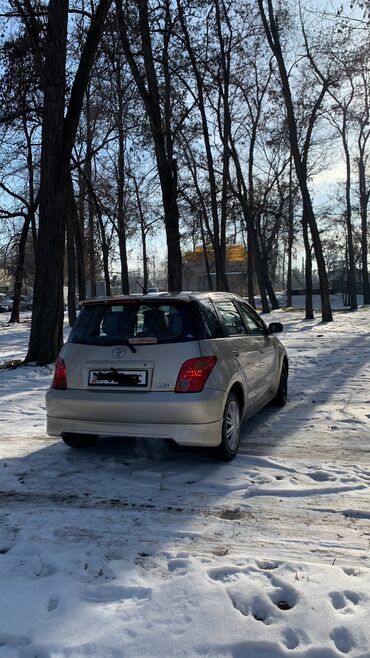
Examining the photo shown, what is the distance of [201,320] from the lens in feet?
16.7

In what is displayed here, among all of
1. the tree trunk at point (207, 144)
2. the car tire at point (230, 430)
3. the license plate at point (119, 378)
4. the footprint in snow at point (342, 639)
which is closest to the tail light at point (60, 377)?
the license plate at point (119, 378)

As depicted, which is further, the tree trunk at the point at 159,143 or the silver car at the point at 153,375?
the tree trunk at the point at 159,143

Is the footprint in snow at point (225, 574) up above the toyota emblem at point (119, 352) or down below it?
below

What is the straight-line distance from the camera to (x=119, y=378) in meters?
4.99

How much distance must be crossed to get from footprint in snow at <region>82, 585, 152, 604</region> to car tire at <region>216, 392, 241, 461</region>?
7.02 feet

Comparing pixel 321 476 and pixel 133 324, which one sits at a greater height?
pixel 133 324

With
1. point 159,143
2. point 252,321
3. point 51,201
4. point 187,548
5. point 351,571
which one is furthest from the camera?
point 159,143

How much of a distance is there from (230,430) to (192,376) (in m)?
0.80

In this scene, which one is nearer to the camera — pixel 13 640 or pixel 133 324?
pixel 13 640

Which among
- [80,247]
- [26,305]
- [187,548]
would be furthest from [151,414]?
[26,305]

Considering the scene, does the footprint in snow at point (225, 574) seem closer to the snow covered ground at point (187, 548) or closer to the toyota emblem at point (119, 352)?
the snow covered ground at point (187, 548)

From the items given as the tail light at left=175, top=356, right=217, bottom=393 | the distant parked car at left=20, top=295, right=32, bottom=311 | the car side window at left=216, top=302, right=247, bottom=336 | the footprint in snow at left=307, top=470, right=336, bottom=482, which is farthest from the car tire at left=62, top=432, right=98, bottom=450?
the distant parked car at left=20, top=295, right=32, bottom=311

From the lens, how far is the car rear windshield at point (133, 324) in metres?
5.00

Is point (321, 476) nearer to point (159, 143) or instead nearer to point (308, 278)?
point (159, 143)
